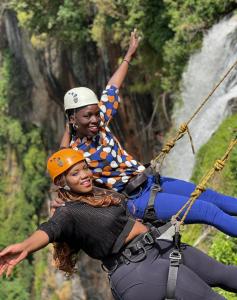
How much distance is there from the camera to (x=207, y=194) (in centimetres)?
432

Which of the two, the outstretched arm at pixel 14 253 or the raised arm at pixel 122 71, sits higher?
the raised arm at pixel 122 71

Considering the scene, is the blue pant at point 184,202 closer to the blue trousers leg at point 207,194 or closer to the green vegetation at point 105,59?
the blue trousers leg at point 207,194

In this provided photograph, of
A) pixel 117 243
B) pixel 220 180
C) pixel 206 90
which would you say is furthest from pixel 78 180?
pixel 206 90

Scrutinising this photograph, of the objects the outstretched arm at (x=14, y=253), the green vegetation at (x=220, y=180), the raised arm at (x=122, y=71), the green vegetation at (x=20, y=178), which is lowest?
the green vegetation at (x=20, y=178)

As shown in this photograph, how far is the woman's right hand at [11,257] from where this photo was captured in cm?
311

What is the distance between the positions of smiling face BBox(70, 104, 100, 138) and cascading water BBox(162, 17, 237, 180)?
16.9 feet

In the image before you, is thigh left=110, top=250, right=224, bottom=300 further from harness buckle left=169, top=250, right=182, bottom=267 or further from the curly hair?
the curly hair

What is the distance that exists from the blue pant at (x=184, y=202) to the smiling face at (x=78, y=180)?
67cm

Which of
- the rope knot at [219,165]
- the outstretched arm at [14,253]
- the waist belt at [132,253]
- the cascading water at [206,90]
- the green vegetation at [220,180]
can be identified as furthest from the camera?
the cascading water at [206,90]

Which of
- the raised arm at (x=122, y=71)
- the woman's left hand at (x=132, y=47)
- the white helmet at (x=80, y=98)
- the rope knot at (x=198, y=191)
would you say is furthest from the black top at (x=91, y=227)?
the woman's left hand at (x=132, y=47)

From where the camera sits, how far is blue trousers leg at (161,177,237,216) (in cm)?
429

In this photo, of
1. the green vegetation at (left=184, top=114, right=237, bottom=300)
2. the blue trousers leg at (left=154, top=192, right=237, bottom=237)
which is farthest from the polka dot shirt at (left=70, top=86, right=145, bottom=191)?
the green vegetation at (left=184, top=114, right=237, bottom=300)

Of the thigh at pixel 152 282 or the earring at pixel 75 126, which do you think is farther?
the earring at pixel 75 126

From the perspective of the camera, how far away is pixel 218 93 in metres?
10.7
